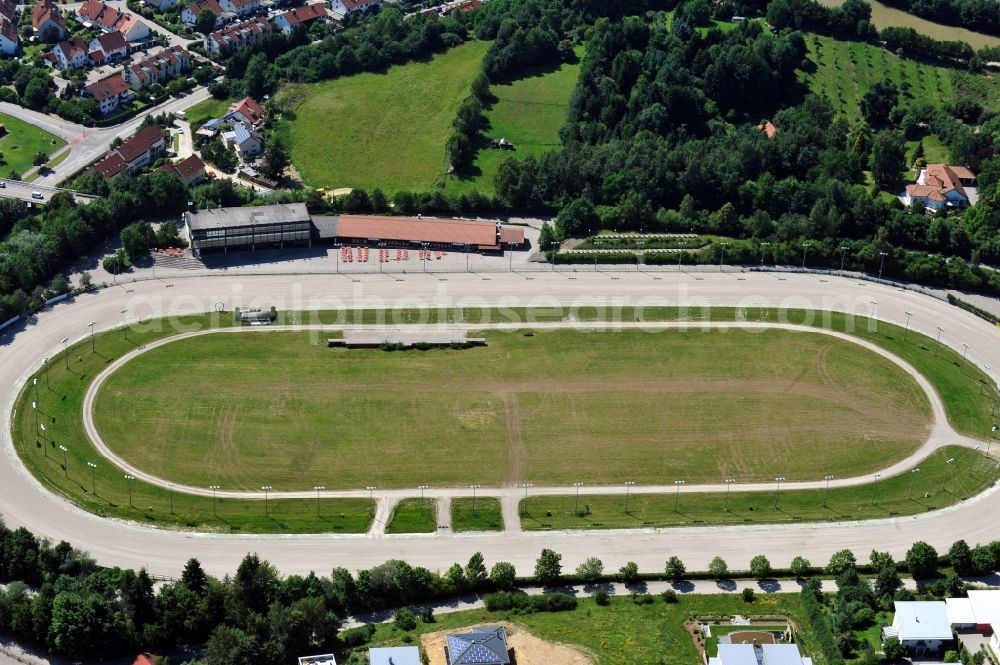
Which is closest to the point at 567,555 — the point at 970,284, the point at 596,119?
the point at 970,284

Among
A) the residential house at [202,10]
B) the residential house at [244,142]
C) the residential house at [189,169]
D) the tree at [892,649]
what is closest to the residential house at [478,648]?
the tree at [892,649]

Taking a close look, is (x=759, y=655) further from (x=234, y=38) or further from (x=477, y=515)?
(x=234, y=38)

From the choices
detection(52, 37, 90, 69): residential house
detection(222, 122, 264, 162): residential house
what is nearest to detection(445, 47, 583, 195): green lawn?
detection(222, 122, 264, 162): residential house

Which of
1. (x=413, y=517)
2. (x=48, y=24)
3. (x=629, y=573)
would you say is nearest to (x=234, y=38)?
(x=48, y=24)

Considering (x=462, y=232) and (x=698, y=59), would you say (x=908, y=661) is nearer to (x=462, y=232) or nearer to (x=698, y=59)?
(x=462, y=232)

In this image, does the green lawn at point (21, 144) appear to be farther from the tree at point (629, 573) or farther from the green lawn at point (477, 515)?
the tree at point (629, 573)
